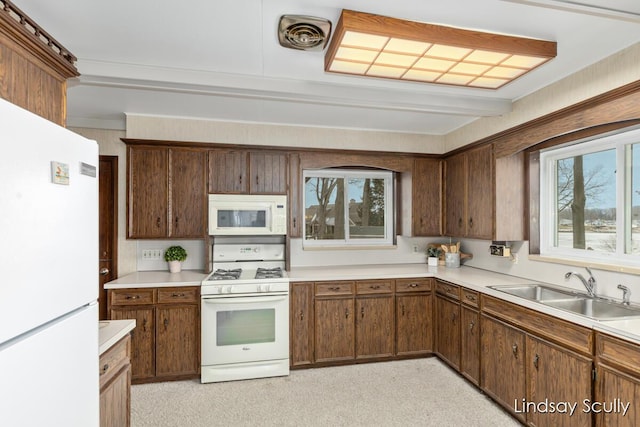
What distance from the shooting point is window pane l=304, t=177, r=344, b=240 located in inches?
159

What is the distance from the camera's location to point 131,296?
2979 mm

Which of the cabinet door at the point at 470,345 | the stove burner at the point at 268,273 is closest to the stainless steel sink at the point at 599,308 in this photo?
the cabinet door at the point at 470,345

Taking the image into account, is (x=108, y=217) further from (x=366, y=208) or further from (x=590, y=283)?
(x=590, y=283)

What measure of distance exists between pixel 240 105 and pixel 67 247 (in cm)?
232

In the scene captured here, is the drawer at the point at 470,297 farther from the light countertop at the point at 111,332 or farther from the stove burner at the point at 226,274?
the light countertop at the point at 111,332

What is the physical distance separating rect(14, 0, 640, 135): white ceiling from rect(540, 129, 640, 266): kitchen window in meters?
0.65

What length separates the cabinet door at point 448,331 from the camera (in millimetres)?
3129

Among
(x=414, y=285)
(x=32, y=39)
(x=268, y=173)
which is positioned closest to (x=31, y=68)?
(x=32, y=39)

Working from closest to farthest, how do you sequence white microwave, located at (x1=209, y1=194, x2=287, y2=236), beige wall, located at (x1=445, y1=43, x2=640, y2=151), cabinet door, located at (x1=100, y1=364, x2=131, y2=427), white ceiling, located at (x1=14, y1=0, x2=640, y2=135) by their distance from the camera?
cabinet door, located at (x1=100, y1=364, x2=131, y2=427)
white ceiling, located at (x1=14, y1=0, x2=640, y2=135)
beige wall, located at (x1=445, y1=43, x2=640, y2=151)
white microwave, located at (x1=209, y1=194, x2=287, y2=236)

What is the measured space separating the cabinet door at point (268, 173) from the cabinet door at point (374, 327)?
4.74ft

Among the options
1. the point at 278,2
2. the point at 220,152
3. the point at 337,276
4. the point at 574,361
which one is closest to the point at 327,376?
the point at 337,276

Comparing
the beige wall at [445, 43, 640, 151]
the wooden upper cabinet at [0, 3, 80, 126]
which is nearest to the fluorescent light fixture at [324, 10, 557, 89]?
the beige wall at [445, 43, 640, 151]

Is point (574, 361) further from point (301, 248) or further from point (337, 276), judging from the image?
point (301, 248)

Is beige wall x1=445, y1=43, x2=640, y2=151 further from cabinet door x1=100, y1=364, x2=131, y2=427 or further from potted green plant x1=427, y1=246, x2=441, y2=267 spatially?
cabinet door x1=100, y1=364, x2=131, y2=427
